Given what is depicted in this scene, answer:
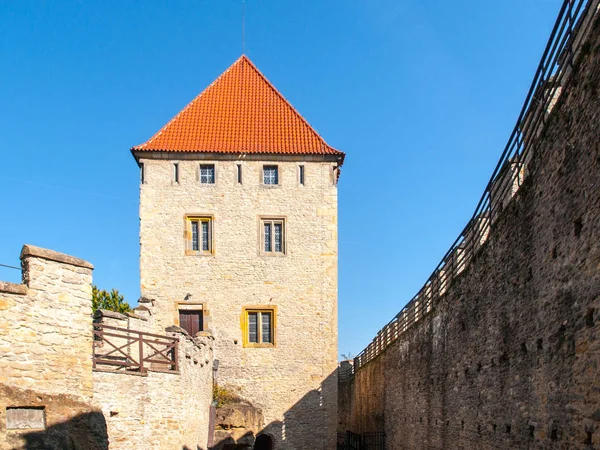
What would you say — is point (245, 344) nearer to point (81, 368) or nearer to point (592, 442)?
point (81, 368)

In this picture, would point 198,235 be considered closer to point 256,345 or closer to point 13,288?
point 256,345

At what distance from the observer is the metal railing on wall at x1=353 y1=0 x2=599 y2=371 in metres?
6.81

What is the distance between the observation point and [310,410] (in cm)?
1998

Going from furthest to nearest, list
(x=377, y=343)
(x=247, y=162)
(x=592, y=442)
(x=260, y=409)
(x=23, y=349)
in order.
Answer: (x=377, y=343)
(x=247, y=162)
(x=260, y=409)
(x=23, y=349)
(x=592, y=442)

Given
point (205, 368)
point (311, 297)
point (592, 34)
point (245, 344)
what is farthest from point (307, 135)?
point (592, 34)

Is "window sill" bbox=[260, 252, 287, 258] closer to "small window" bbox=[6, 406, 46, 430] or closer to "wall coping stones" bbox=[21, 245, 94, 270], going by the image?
"wall coping stones" bbox=[21, 245, 94, 270]

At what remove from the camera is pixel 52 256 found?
8.59 m

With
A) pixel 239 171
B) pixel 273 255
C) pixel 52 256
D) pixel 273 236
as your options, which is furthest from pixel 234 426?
pixel 52 256

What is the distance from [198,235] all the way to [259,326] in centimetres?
373

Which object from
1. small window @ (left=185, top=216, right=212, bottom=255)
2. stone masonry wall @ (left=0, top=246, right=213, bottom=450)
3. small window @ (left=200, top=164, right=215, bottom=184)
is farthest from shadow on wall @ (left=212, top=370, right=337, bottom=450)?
stone masonry wall @ (left=0, top=246, right=213, bottom=450)

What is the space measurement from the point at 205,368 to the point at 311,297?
4.89m

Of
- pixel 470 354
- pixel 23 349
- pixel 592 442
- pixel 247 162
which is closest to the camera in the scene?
pixel 592 442

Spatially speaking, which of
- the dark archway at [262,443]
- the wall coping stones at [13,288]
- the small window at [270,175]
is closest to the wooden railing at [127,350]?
the wall coping stones at [13,288]

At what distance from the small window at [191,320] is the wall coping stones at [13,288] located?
12.2 m
